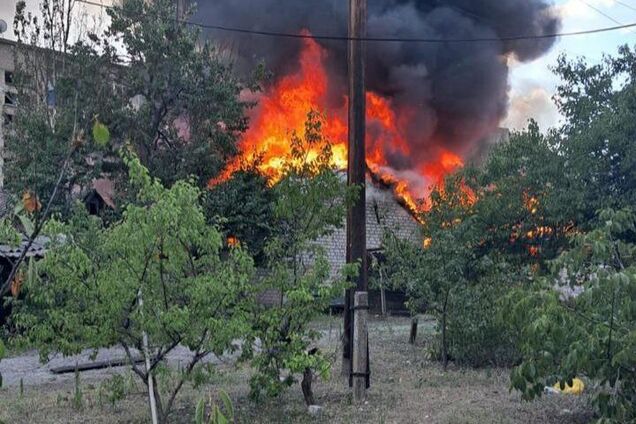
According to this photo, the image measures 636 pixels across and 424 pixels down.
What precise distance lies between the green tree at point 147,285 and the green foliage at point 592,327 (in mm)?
2500

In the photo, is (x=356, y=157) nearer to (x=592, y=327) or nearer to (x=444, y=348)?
(x=444, y=348)

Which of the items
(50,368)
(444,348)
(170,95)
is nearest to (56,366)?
(50,368)

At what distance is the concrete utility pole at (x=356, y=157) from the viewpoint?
8531 millimetres

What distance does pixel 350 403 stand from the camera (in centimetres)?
757

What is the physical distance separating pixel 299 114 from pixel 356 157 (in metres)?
10.6

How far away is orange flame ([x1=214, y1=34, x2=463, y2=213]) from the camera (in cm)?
1988

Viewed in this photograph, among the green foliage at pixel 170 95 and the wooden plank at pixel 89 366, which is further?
the green foliage at pixel 170 95

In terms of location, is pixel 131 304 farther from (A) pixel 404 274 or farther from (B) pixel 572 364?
(A) pixel 404 274

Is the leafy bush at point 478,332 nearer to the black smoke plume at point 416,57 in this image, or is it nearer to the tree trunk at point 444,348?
the tree trunk at point 444,348

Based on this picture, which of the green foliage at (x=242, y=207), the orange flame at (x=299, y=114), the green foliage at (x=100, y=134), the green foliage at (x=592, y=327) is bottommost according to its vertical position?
the green foliage at (x=592, y=327)

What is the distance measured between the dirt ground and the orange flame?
1087 centimetres

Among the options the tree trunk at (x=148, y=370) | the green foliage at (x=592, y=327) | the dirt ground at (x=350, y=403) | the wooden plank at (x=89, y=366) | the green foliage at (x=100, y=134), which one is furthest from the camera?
the wooden plank at (x=89, y=366)

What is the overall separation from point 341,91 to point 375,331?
745cm

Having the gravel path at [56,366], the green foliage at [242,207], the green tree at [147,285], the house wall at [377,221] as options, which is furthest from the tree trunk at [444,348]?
the house wall at [377,221]
